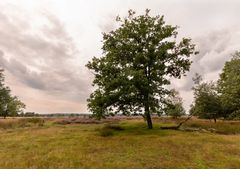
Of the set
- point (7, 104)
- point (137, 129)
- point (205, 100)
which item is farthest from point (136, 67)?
point (7, 104)

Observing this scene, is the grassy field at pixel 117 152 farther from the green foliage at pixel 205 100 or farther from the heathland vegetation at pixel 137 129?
the green foliage at pixel 205 100

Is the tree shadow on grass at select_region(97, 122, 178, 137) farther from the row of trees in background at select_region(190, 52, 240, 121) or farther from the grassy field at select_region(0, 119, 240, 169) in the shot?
the row of trees in background at select_region(190, 52, 240, 121)

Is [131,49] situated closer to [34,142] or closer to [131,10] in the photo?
[131,10]

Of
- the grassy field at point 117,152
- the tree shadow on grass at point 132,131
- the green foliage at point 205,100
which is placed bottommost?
the grassy field at point 117,152

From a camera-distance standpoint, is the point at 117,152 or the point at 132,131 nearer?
the point at 117,152

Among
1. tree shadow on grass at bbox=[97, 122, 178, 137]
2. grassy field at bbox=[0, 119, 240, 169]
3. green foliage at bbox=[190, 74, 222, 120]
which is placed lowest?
grassy field at bbox=[0, 119, 240, 169]

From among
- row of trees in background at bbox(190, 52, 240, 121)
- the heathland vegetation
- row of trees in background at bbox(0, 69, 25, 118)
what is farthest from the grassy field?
row of trees in background at bbox(0, 69, 25, 118)

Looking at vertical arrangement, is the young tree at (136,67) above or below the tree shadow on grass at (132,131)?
above

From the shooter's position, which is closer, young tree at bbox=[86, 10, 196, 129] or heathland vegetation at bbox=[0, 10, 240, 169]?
heathland vegetation at bbox=[0, 10, 240, 169]

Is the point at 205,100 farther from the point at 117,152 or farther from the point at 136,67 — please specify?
the point at 117,152

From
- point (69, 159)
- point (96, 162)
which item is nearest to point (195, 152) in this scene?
point (96, 162)

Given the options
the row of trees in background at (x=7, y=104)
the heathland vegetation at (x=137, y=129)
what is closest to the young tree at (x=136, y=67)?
the heathland vegetation at (x=137, y=129)

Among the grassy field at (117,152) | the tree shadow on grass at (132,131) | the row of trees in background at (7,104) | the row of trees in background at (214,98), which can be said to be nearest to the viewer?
the grassy field at (117,152)

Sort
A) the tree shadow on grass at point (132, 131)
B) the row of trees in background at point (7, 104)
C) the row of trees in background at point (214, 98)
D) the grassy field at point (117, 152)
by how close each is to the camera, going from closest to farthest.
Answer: the grassy field at point (117, 152)
the tree shadow on grass at point (132, 131)
the row of trees in background at point (214, 98)
the row of trees in background at point (7, 104)
